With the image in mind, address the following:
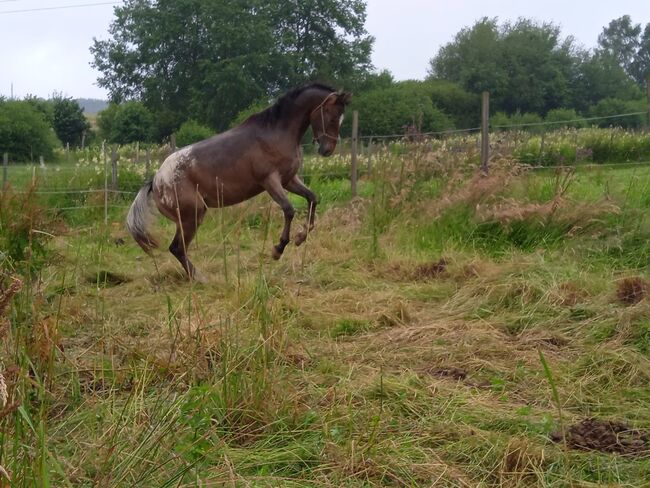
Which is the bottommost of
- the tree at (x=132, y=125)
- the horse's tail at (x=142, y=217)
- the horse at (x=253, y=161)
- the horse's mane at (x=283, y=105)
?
the horse's tail at (x=142, y=217)

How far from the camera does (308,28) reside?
4566 cm

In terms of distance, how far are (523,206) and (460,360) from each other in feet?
12.0

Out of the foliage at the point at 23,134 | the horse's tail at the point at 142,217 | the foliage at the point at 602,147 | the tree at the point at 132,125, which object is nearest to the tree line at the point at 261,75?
the tree at the point at 132,125

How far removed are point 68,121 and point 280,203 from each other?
35.0 meters

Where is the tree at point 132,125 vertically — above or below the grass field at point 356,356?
above

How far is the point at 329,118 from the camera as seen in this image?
728cm

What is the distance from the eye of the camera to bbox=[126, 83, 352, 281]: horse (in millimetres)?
7293

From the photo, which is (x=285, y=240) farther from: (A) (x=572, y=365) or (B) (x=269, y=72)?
(B) (x=269, y=72)

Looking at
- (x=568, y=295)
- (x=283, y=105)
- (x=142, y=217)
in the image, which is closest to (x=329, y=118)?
(x=283, y=105)

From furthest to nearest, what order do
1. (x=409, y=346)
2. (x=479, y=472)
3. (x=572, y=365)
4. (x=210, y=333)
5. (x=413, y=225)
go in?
1. (x=413, y=225)
2. (x=409, y=346)
3. (x=572, y=365)
4. (x=210, y=333)
5. (x=479, y=472)

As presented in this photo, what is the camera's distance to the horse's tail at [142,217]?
7.61m

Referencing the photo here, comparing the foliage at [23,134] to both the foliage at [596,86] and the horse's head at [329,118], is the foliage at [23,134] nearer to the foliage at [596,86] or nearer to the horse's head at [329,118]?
the horse's head at [329,118]

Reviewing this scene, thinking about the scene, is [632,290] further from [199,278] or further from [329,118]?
[199,278]

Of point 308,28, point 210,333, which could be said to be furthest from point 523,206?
point 308,28
